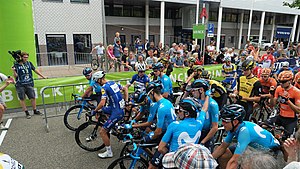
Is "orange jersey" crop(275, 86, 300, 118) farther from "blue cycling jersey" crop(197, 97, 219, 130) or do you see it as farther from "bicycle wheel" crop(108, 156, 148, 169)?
"bicycle wheel" crop(108, 156, 148, 169)

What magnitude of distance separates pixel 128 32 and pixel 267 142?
2474 cm

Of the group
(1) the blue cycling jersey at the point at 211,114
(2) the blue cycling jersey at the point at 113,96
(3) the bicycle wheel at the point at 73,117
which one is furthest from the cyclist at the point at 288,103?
(3) the bicycle wheel at the point at 73,117

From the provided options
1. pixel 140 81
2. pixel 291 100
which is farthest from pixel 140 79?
pixel 291 100

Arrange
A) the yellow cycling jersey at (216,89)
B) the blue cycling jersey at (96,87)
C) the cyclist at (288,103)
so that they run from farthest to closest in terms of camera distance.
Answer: the blue cycling jersey at (96,87) → the yellow cycling jersey at (216,89) → the cyclist at (288,103)

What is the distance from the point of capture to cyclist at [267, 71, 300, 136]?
4270mm

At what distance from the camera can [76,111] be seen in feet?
21.0

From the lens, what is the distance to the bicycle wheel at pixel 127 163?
11.9 feet

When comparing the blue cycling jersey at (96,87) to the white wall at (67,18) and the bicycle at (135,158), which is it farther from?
the white wall at (67,18)

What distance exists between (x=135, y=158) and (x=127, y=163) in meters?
0.18

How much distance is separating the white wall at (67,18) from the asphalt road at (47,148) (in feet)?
38.0

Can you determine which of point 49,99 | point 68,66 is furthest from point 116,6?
point 49,99

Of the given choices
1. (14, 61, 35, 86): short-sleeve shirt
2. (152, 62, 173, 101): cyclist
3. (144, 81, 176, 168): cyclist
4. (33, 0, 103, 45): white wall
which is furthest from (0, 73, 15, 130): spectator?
(33, 0, 103, 45): white wall

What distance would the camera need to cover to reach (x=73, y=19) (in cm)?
1734

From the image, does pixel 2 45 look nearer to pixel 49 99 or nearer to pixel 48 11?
pixel 49 99
